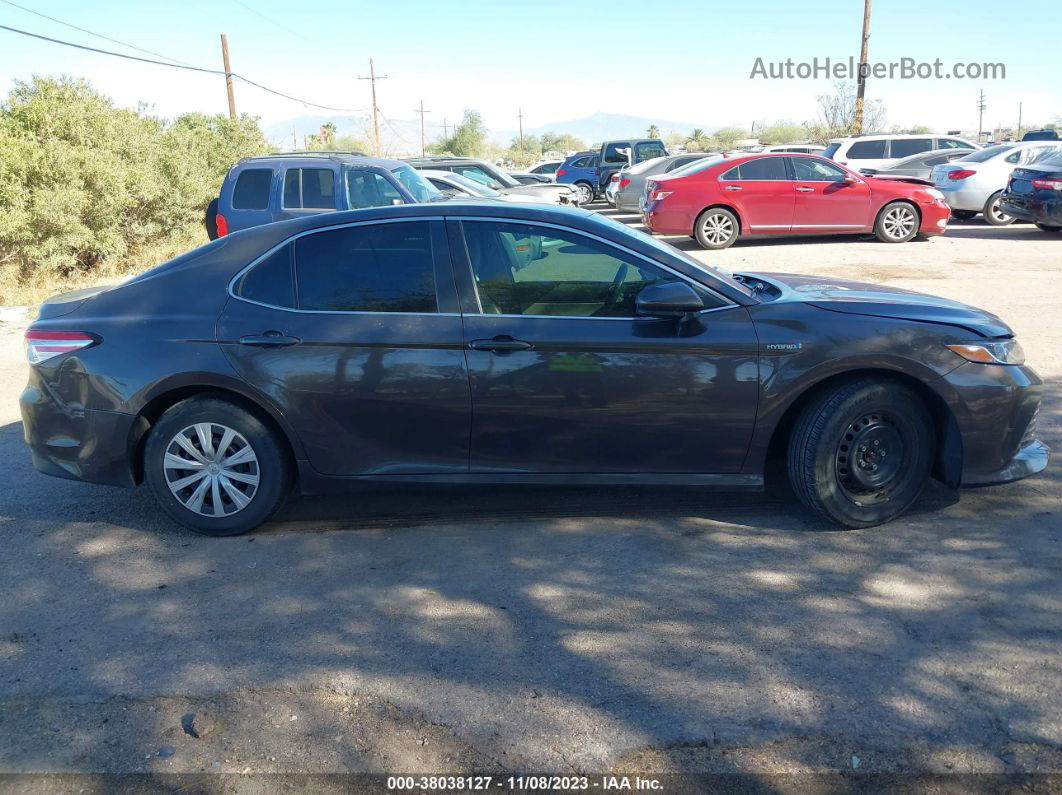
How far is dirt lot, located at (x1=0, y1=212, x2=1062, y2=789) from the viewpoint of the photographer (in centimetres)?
311

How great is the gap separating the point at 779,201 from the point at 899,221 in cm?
213

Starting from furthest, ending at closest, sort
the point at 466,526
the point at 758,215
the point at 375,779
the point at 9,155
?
1. the point at 758,215
2. the point at 9,155
3. the point at 466,526
4. the point at 375,779

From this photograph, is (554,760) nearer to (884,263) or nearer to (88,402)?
(88,402)

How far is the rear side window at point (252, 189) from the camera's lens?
489 inches

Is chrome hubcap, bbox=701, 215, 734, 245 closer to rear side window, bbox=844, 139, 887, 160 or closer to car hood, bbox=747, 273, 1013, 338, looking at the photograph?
rear side window, bbox=844, 139, 887, 160

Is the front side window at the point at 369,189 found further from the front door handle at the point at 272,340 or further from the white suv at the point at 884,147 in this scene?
the white suv at the point at 884,147

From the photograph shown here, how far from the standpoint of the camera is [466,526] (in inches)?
195

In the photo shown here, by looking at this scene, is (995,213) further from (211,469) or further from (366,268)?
(211,469)

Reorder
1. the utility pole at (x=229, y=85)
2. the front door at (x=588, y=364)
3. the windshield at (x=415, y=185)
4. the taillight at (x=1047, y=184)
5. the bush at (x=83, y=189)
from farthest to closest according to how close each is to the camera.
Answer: the utility pole at (x=229, y=85) < the taillight at (x=1047, y=184) < the bush at (x=83, y=189) < the windshield at (x=415, y=185) < the front door at (x=588, y=364)

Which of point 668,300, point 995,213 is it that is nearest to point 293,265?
point 668,300

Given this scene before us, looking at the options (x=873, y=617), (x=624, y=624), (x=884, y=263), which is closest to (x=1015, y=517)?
(x=873, y=617)

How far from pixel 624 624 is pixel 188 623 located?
5.92 ft

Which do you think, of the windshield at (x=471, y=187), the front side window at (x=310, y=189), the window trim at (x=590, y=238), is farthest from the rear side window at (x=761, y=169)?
the window trim at (x=590, y=238)

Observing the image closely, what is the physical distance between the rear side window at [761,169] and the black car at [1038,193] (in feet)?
14.1
